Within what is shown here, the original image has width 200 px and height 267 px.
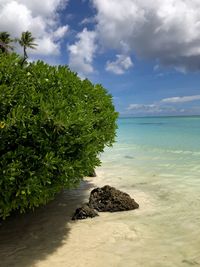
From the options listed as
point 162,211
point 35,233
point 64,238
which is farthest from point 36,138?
point 162,211

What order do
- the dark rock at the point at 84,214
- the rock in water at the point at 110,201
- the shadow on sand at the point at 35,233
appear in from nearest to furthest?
the shadow on sand at the point at 35,233 < the dark rock at the point at 84,214 < the rock in water at the point at 110,201

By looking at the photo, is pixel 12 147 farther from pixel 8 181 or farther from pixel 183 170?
pixel 183 170

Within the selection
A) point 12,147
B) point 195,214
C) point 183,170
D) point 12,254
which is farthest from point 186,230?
point 183,170

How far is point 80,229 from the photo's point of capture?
316 inches

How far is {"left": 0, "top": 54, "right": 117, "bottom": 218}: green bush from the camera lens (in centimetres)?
610

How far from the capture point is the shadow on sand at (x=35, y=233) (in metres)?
6.71

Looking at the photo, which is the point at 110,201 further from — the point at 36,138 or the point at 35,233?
the point at 36,138

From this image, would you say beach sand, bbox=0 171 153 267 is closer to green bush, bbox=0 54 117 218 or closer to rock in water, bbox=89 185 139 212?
rock in water, bbox=89 185 139 212

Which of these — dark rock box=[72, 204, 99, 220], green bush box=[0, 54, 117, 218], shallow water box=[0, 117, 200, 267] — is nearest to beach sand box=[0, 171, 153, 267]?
shallow water box=[0, 117, 200, 267]

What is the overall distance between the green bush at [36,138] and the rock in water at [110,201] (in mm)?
2208


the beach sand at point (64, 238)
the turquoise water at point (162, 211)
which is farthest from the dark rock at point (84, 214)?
the turquoise water at point (162, 211)

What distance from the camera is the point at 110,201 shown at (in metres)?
9.43

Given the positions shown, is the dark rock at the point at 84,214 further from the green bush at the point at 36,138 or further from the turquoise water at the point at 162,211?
the green bush at the point at 36,138

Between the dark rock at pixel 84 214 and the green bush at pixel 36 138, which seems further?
the dark rock at pixel 84 214
